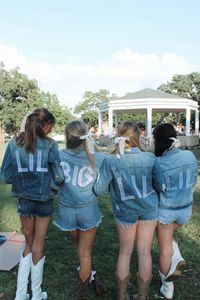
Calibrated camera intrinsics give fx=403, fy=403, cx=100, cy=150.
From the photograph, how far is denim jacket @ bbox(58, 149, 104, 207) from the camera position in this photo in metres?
3.62

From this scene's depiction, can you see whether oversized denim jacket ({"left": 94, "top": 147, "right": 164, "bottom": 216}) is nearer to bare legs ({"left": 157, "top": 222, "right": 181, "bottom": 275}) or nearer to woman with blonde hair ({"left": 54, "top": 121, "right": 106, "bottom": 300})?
woman with blonde hair ({"left": 54, "top": 121, "right": 106, "bottom": 300})

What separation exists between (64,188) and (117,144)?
64cm

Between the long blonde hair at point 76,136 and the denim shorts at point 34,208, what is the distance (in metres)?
0.55

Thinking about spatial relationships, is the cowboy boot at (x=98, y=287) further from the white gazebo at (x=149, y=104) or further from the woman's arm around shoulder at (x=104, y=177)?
the white gazebo at (x=149, y=104)

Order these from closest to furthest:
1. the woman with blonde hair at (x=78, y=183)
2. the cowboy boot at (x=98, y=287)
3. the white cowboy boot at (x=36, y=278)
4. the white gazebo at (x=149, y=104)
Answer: the woman with blonde hair at (x=78, y=183), the white cowboy boot at (x=36, y=278), the cowboy boot at (x=98, y=287), the white gazebo at (x=149, y=104)

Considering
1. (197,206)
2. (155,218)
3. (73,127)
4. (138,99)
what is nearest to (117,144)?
(73,127)

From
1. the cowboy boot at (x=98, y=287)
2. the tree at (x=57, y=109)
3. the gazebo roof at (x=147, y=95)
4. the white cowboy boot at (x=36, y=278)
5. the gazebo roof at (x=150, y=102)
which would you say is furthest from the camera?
the tree at (x=57, y=109)

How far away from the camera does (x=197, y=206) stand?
8.04m

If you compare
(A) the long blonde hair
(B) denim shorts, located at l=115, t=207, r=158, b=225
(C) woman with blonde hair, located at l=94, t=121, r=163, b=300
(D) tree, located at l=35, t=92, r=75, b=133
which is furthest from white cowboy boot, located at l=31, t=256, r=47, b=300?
(D) tree, located at l=35, t=92, r=75, b=133

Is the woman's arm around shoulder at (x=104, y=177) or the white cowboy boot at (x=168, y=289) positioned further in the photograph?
the white cowboy boot at (x=168, y=289)

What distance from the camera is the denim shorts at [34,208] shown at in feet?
11.8

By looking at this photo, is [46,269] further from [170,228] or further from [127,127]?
[127,127]

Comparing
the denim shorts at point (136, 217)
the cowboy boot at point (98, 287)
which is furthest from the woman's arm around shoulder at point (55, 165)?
the cowboy boot at point (98, 287)

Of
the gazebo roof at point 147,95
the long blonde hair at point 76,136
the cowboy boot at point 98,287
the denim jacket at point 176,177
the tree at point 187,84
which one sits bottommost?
the cowboy boot at point 98,287
